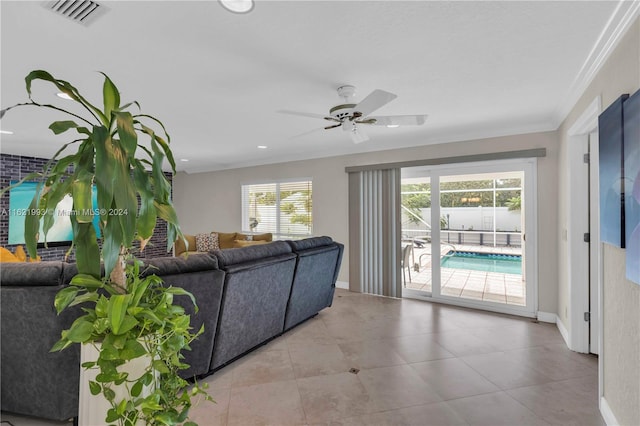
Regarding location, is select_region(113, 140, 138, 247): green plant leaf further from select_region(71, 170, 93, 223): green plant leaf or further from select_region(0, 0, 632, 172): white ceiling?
select_region(0, 0, 632, 172): white ceiling

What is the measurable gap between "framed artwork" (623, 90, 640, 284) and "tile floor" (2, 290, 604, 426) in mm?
1121

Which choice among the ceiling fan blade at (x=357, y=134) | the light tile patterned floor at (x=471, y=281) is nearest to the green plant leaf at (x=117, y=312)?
the ceiling fan blade at (x=357, y=134)

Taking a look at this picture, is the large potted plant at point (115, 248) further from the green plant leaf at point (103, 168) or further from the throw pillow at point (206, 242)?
the throw pillow at point (206, 242)

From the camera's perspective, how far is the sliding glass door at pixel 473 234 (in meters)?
3.85

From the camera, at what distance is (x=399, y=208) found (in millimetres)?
4613

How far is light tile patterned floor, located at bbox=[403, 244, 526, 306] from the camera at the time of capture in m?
3.95

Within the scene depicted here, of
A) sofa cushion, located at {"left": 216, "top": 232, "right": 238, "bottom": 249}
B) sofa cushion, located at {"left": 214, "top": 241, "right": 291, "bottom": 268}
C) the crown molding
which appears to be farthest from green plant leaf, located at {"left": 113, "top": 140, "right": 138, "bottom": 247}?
sofa cushion, located at {"left": 216, "top": 232, "right": 238, "bottom": 249}

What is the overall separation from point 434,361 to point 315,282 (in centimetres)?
144

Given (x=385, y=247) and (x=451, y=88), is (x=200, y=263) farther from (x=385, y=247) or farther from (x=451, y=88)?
(x=385, y=247)

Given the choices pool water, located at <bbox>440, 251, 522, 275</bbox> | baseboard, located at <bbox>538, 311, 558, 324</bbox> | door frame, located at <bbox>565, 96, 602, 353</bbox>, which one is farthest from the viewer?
pool water, located at <bbox>440, 251, 522, 275</bbox>

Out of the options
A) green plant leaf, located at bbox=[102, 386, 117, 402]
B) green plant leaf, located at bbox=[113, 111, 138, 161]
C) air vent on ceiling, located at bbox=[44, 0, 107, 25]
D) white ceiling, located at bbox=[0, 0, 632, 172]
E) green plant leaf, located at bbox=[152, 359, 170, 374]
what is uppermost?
white ceiling, located at bbox=[0, 0, 632, 172]

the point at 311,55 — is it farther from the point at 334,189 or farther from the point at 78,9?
the point at 334,189

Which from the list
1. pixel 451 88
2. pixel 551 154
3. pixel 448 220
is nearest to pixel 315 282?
pixel 448 220

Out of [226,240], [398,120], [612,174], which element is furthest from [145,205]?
[226,240]
